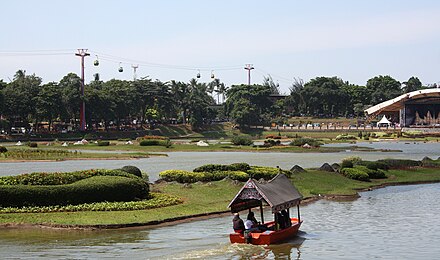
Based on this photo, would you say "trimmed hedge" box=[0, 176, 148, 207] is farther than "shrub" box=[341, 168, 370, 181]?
No

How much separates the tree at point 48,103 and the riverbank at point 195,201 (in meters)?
86.1

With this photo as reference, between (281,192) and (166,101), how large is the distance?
149816 mm

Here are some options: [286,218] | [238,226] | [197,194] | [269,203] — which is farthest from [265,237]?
[197,194]

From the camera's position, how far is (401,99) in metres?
188

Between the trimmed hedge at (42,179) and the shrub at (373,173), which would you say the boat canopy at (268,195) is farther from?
the shrub at (373,173)

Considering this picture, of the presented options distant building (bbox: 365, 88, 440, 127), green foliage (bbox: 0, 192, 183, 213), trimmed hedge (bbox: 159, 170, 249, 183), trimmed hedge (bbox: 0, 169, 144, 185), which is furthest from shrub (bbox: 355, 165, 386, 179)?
distant building (bbox: 365, 88, 440, 127)

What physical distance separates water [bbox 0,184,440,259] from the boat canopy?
5.52 feet

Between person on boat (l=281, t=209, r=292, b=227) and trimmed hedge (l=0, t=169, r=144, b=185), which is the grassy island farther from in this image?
person on boat (l=281, t=209, r=292, b=227)

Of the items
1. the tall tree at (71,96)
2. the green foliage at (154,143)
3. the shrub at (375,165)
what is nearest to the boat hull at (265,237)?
the shrub at (375,165)

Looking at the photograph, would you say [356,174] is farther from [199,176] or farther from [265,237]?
[265,237]

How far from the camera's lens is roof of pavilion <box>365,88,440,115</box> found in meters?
184

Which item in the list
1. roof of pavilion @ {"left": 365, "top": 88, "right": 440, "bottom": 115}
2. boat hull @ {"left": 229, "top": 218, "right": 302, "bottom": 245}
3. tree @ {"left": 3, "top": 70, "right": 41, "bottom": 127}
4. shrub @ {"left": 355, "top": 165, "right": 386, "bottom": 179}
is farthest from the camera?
roof of pavilion @ {"left": 365, "top": 88, "right": 440, "bottom": 115}

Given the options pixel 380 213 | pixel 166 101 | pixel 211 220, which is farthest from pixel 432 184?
pixel 166 101

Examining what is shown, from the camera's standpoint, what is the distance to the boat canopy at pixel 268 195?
30.8 metres
